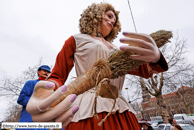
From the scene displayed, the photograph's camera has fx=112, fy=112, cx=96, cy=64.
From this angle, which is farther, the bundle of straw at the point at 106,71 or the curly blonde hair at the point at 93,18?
the curly blonde hair at the point at 93,18

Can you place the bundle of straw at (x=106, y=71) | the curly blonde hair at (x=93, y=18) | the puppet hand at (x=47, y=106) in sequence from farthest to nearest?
the curly blonde hair at (x=93, y=18), the bundle of straw at (x=106, y=71), the puppet hand at (x=47, y=106)

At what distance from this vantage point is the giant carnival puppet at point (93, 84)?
0.74 meters

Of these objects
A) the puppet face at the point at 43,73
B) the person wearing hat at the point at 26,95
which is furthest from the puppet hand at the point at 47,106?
the puppet face at the point at 43,73

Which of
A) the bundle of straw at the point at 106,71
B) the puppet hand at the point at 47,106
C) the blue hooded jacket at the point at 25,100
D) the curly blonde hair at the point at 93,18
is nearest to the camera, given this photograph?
the puppet hand at the point at 47,106

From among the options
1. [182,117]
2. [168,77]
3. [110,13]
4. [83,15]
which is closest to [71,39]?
[83,15]

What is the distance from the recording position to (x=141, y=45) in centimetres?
101

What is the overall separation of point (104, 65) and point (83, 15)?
124cm

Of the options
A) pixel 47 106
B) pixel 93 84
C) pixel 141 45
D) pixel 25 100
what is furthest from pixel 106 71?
pixel 25 100

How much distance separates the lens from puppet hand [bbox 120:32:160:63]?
973 millimetres

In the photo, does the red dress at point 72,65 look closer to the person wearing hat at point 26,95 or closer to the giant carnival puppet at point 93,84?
the giant carnival puppet at point 93,84

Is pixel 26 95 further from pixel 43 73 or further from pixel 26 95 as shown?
pixel 43 73

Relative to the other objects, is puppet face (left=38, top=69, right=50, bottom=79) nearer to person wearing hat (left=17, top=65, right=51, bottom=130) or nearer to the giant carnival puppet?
person wearing hat (left=17, top=65, right=51, bottom=130)

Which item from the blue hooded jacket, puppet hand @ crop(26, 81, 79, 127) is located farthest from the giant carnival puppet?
the blue hooded jacket

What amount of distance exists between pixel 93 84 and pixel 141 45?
553 mm
